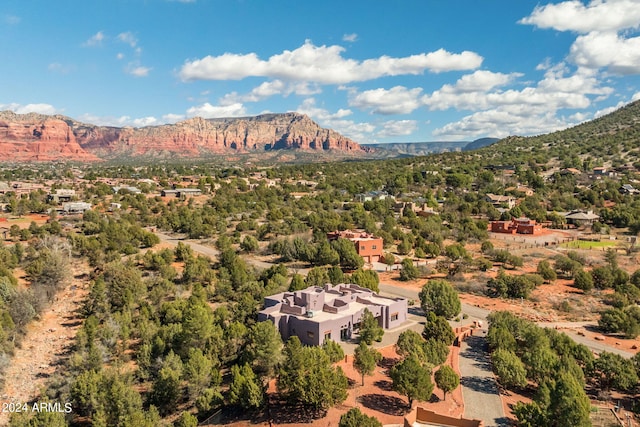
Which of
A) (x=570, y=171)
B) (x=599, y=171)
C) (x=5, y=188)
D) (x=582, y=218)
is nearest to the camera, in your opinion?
(x=582, y=218)

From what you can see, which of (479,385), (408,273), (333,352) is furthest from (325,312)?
(408,273)

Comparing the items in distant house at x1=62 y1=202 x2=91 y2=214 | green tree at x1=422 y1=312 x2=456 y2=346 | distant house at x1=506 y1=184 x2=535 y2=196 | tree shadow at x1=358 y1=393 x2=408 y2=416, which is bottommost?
tree shadow at x1=358 y1=393 x2=408 y2=416

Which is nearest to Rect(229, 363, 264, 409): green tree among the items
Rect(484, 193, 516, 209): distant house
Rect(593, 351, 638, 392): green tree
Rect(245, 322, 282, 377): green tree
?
Rect(245, 322, 282, 377): green tree

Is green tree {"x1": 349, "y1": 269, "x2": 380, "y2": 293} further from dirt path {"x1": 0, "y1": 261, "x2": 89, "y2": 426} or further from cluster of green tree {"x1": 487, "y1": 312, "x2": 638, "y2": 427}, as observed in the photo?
dirt path {"x1": 0, "y1": 261, "x2": 89, "y2": 426}

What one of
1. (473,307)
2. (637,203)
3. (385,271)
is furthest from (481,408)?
(637,203)

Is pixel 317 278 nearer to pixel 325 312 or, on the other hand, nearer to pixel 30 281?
pixel 325 312
